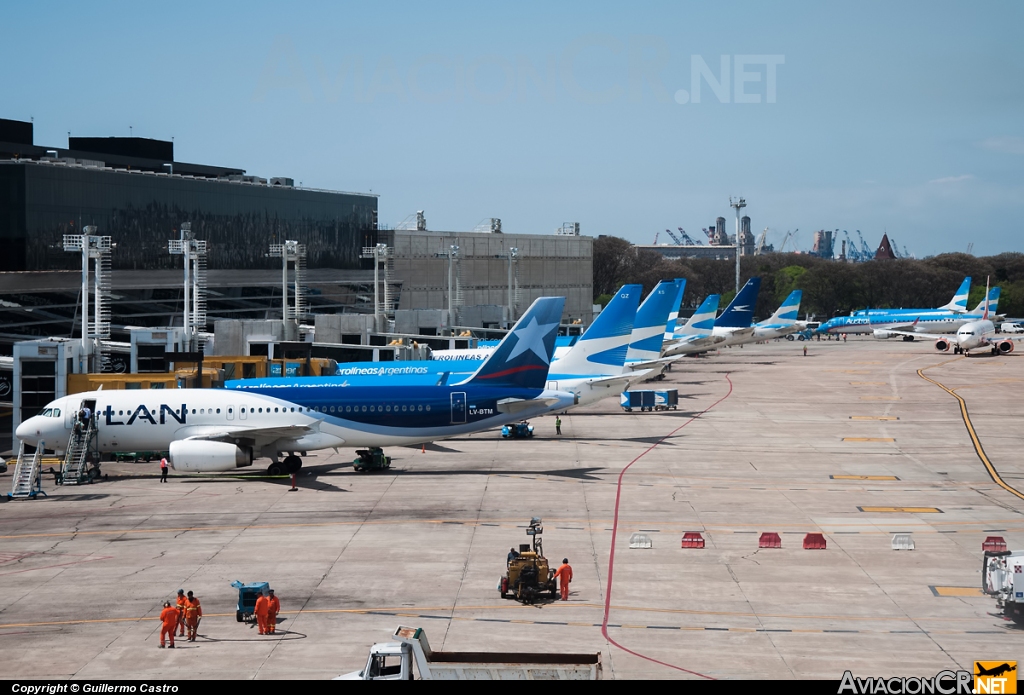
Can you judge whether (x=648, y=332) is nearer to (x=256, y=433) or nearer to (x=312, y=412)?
(x=312, y=412)

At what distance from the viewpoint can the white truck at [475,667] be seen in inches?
747

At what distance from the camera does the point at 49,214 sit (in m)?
98.2

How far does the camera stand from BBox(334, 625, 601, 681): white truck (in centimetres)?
1898

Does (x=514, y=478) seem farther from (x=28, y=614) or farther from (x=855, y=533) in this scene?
(x=28, y=614)

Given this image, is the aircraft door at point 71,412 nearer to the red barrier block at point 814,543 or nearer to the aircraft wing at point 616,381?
the aircraft wing at point 616,381

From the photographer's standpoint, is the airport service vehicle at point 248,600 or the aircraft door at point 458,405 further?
the aircraft door at point 458,405

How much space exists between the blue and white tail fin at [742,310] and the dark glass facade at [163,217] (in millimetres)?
54679

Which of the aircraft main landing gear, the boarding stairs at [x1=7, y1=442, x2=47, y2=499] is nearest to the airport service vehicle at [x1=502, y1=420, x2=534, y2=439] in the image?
the aircraft main landing gear

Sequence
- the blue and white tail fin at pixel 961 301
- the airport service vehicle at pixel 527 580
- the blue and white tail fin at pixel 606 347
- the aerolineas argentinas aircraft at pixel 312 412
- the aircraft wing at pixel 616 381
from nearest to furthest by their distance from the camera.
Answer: the airport service vehicle at pixel 527 580 < the aerolineas argentinas aircraft at pixel 312 412 < the aircraft wing at pixel 616 381 < the blue and white tail fin at pixel 606 347 < the blue and white tail fin at pixel 961 301

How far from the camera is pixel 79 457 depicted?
49.2 metres

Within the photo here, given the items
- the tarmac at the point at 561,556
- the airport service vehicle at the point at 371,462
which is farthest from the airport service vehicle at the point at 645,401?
the airport service vehicle at the point at 371,462

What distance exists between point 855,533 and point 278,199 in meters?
108

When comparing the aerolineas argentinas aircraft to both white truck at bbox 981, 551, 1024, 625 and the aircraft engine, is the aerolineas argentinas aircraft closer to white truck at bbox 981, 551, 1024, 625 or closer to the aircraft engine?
the aircraft engine

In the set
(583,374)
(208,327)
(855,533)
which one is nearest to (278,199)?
(208,327)
